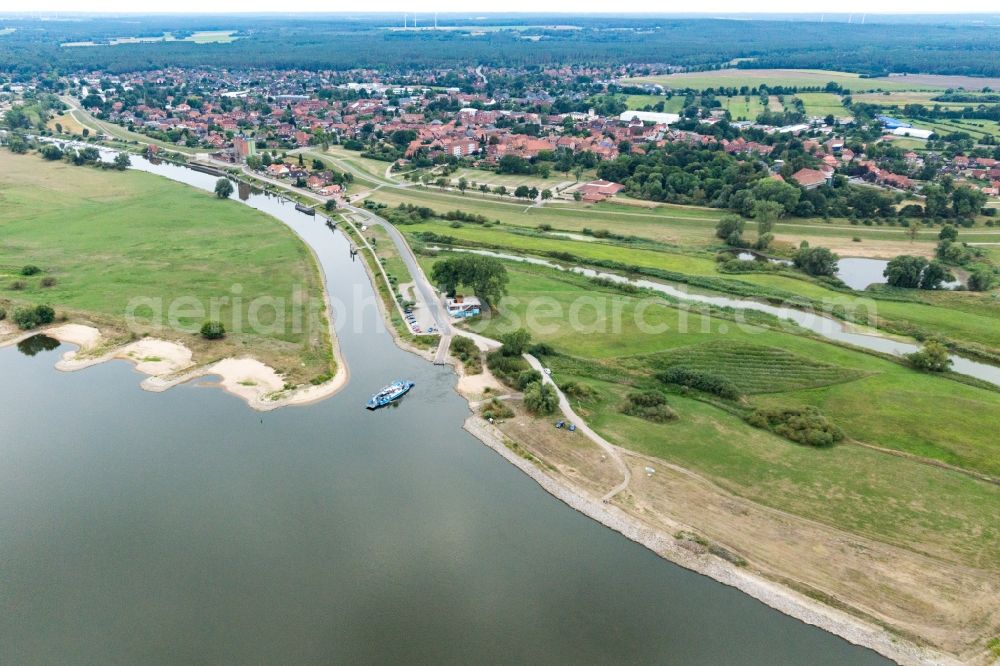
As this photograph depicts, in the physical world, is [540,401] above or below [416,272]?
below

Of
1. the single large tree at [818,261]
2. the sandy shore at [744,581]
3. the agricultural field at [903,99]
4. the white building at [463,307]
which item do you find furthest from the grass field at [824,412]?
the agricultural field at [903,99]

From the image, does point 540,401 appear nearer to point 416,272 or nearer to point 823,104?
point 416,272

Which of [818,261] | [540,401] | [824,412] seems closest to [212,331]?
[540,401]

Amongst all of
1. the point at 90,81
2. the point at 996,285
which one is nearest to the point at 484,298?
the point at 996,285

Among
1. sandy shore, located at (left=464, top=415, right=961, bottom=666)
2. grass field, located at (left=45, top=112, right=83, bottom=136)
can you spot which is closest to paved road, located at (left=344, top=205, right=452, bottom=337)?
sandy shore, located at (left=464, top=415, right=961, bottom=666)

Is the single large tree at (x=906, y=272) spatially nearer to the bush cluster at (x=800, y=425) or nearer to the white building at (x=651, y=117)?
the bush cluster at (x=800, y=425)

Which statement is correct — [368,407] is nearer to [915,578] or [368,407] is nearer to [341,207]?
[915,578]
